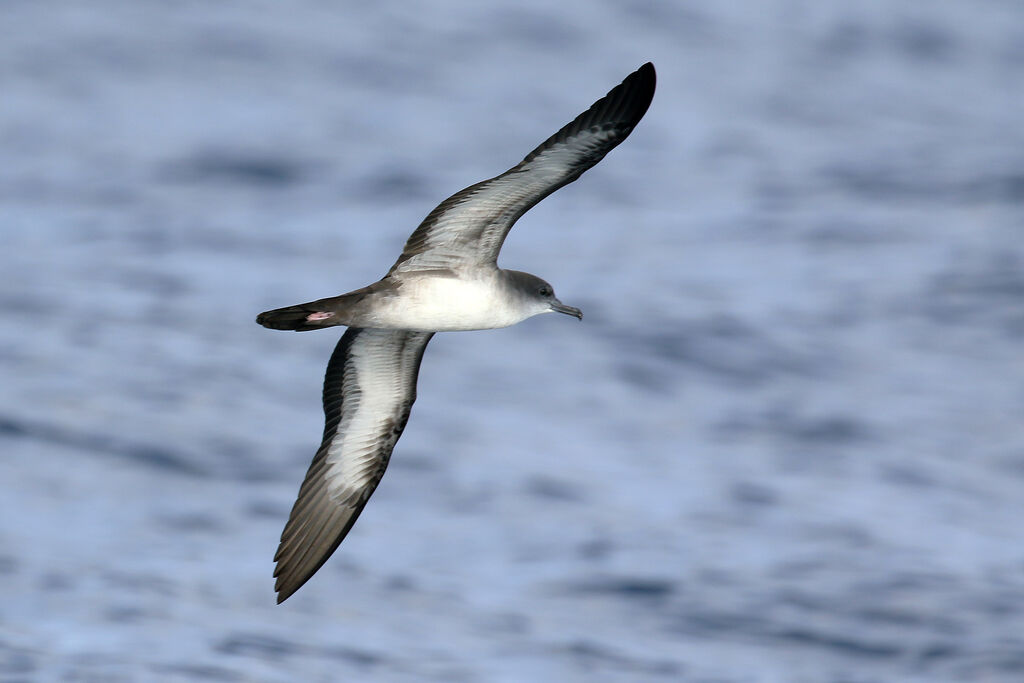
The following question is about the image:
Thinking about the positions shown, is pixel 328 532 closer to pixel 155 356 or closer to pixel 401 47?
pixel 155 356

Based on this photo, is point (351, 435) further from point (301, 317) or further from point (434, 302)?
point (301, 317)

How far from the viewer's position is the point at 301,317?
9.70m

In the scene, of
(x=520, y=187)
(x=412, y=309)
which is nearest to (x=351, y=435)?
(x=412, y=309)

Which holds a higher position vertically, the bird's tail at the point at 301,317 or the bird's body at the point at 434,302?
the bird's body at the point at 434,302

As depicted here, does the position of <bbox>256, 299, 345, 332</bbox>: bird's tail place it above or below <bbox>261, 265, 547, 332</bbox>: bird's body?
below

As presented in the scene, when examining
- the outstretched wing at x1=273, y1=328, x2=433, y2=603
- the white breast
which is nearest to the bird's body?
the white breast

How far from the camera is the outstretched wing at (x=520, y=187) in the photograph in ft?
30.9

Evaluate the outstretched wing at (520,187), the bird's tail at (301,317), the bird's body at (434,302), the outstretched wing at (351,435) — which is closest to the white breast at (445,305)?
the bird's body at (434,302)

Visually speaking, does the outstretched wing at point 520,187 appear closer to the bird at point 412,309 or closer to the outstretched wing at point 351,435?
the bird at point 412,309

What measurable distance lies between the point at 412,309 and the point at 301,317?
31.3 inches

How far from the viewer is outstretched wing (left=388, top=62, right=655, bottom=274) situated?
9.41 metres

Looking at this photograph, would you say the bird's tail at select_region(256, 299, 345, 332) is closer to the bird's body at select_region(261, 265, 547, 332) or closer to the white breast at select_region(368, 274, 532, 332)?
the bird's body at select_region(261, 265, 547, 332)

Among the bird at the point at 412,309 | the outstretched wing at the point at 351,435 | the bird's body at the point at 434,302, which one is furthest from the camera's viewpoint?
the outstretched wing at the point at 351,435

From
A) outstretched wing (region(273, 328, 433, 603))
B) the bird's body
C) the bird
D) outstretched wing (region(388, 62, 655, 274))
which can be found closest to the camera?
outstretched wing (region(388, 62, 655, 274))
